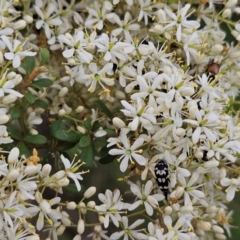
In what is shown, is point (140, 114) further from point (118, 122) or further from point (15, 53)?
point (15, 53)

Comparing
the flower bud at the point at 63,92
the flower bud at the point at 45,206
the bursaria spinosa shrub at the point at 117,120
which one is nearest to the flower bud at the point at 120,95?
the bursaria spinosa shrub at the point at 117,120

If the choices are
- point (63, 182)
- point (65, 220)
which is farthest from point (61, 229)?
point (63, 182)

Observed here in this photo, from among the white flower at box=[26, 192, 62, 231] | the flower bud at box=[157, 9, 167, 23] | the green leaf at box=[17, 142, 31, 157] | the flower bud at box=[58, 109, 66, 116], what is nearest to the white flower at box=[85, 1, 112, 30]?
the flower bud at box=[157, 9, 167, 23]

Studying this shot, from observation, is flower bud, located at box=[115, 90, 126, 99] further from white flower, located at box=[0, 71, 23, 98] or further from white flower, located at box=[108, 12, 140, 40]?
white flower, located at box=[0, 71, 23, 98]

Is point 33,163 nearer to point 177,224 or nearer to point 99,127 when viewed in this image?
point 99,127

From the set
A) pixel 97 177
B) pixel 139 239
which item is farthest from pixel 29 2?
pixel 139 239

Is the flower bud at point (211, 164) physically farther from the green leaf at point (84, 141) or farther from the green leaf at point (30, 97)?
the green leaf at point (30, 97)
